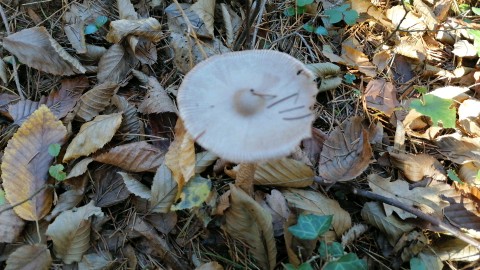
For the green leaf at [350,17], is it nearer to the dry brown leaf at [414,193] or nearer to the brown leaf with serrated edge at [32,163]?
the dry brown leaf at [414,193]

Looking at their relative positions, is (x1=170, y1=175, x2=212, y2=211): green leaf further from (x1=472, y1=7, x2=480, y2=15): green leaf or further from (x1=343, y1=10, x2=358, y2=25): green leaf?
(x1=472, y1=7, x2=480, y2=15): green leaf

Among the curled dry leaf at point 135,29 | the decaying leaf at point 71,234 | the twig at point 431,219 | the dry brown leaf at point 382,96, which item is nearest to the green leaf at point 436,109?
the dry brown leaf at point 382,96

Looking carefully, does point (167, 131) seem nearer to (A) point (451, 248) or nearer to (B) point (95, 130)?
(B) point (95, 130)

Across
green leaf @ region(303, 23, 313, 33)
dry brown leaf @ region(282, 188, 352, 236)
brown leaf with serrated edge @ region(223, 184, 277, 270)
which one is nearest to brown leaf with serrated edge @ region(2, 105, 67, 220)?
brown leaf with serrated edge @ region(223, 184, 277, 270)

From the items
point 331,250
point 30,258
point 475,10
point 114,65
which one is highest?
A: point 475,10

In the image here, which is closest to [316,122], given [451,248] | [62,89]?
[451,248]

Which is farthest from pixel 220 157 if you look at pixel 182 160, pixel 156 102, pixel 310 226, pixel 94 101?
pixel 94 101

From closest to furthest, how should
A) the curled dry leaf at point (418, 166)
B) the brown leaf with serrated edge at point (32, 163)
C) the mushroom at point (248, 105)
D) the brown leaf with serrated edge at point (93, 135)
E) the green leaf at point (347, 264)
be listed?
the mushroom at point (248, 105) → the green leaf at point (347, 264) → the brown leaf with serrated edge at point (32, 163) → the brown leaf with serrated edge at point (93, 135) → the curled dry leaf at point (418, 166)

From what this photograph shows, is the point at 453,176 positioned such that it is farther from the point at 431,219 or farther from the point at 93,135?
the point at 93,135
